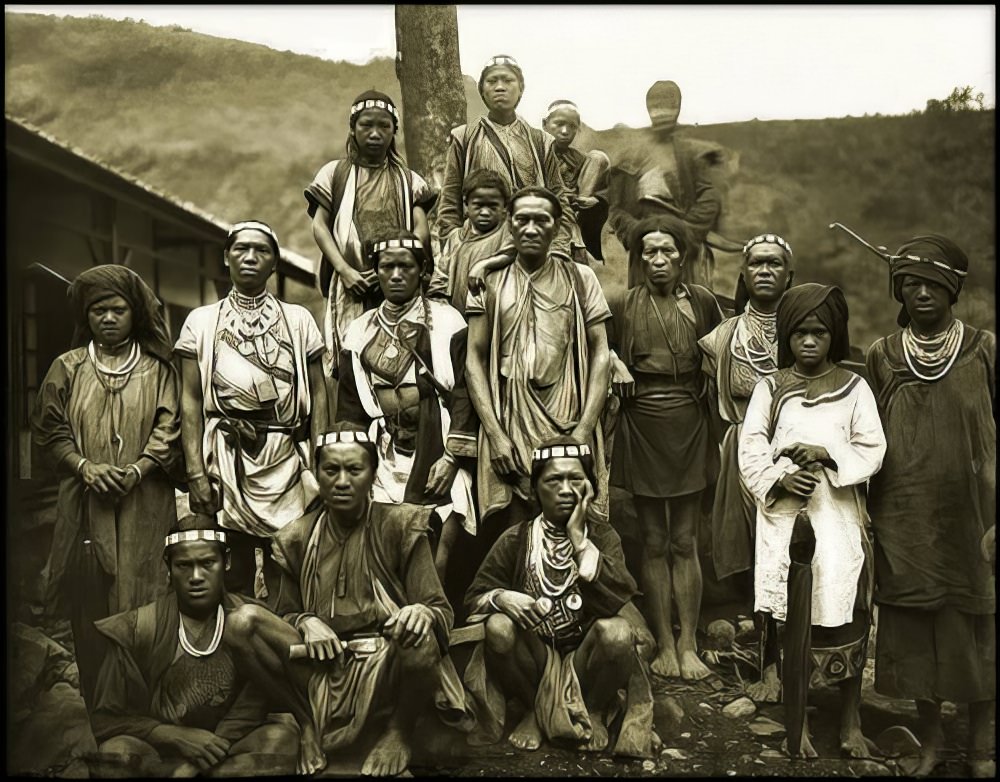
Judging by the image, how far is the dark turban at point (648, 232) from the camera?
28.9 feet

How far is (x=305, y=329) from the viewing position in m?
8.62

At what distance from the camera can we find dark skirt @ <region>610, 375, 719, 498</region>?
870cm

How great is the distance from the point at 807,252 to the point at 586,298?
5.62ft

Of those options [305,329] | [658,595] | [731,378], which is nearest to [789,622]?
[658,595]

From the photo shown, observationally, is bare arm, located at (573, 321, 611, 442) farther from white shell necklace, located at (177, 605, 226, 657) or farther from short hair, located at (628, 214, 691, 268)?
white shell necklace, located at (177, 605, 226, 657)

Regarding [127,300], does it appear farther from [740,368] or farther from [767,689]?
[767,689]

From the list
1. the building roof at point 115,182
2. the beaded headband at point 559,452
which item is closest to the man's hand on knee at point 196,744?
the beaded headband at point 559,452

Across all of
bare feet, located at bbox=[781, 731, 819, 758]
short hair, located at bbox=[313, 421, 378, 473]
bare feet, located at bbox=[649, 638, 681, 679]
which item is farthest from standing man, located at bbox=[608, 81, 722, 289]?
Answer: bare feet, located at bbox=[781, 731, 819, 758]

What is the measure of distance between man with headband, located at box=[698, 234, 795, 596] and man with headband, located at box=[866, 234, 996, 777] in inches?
25.1

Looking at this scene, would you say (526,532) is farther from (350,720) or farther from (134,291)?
(134,291)

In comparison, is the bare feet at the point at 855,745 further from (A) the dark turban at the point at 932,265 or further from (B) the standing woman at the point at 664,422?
(A) the dark turban at the point at 932,265

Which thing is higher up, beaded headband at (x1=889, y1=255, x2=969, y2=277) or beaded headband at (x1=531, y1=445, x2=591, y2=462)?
beaded headband at (x1=889, y1=255, x2=969, y2=277)

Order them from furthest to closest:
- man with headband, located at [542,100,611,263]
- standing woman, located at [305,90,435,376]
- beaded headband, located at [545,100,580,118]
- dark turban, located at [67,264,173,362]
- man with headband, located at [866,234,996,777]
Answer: beaded headband, located at [545,100,580,118]
man with headband, located at [542,100,611,263]
standing woman, located at [305,90,435,376]
dark turban, located at [67,264,173,362]
man with headband, located at [866,234,996,777]

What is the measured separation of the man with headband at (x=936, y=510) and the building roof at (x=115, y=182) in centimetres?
381
